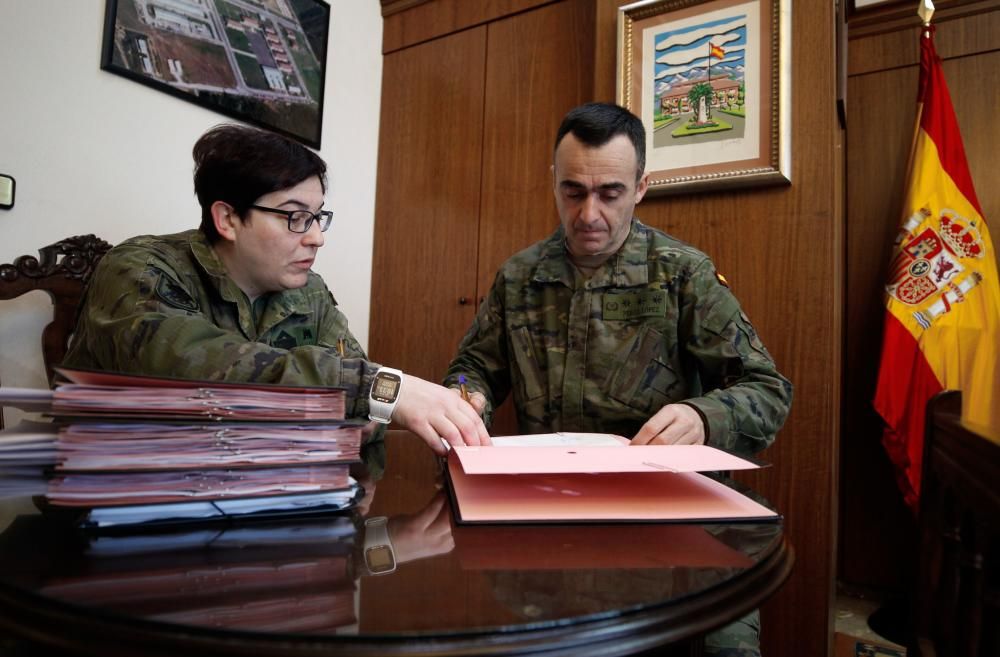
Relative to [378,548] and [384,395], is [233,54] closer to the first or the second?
[384,395]

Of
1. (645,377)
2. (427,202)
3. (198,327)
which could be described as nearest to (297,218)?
(198,327)

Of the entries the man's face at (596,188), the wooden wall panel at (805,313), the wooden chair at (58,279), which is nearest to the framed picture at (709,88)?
the wooden wall panel at (805,313)

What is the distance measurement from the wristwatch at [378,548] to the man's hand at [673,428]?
1.45 ft

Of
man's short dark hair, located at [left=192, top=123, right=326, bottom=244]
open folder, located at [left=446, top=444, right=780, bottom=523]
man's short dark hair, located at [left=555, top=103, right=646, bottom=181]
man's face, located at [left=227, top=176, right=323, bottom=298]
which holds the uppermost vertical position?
man's short dark hair, located at [left=555, top=103, right=646, bottom=181]

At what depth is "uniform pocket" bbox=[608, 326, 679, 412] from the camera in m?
1.37

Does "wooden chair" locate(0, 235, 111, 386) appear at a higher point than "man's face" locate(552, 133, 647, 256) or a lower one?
lower

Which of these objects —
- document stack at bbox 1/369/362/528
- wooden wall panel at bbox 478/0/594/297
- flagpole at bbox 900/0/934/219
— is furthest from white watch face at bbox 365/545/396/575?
flagpole at bbox 900/0/934/219

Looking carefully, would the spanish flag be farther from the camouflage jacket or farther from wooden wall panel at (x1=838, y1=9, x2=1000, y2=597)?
the camouflage jacket

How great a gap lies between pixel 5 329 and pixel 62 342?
21 cm

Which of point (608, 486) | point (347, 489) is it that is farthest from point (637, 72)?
point (347, 489)

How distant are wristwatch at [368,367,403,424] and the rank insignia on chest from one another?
77 cm

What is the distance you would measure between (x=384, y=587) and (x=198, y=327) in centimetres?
62

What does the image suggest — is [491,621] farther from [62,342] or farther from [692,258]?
[62,342]

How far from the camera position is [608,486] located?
710 millimetres
